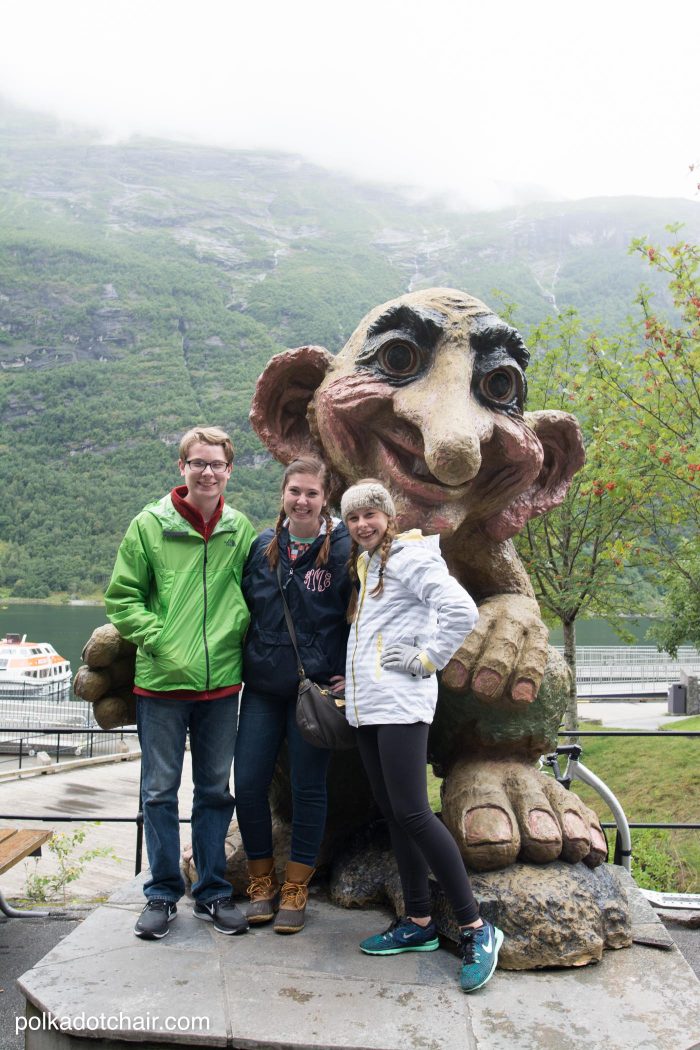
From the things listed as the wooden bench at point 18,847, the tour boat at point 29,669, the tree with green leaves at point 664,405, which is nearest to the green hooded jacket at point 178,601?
the wooden bench at point 18,847

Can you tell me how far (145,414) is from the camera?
3433 inches

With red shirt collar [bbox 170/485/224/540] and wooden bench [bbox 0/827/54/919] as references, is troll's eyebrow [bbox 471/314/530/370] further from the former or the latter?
wooden bench [bbox 0/827/54/919]

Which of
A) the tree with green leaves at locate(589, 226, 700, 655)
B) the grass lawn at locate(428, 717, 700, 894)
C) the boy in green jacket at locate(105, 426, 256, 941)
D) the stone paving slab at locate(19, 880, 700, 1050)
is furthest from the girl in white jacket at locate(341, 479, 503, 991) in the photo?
the tree with green leaves at locate(589, 226, 700, 655)

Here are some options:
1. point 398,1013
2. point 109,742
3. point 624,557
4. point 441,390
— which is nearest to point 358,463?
point 441,390

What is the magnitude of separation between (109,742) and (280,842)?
19674mm

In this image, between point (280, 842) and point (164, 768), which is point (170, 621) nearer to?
point (164, 768)

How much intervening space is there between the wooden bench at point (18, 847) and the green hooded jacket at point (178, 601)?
168cm

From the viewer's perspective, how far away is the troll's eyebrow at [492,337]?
282 centimetres

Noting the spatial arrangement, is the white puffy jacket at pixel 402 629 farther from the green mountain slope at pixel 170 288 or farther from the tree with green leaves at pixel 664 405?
the green mountain slope at pixel 170 288

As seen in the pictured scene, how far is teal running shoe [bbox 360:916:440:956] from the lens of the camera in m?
2.40

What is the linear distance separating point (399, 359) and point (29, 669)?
31669 mm

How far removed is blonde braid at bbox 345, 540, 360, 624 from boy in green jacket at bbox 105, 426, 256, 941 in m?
0.38

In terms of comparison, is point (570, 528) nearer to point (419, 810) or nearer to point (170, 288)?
point (419, 810)

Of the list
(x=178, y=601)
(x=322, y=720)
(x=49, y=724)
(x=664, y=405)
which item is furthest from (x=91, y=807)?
(x=49, y=724)
